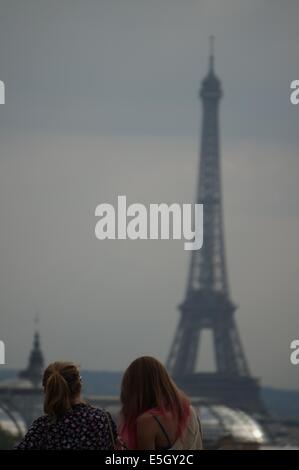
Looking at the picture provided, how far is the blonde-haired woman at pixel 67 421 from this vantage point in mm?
6781

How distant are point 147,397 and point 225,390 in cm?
8419

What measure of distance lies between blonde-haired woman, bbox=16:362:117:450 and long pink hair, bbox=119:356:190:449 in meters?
0.07

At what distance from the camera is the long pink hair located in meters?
6.81

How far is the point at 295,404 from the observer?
111625mm

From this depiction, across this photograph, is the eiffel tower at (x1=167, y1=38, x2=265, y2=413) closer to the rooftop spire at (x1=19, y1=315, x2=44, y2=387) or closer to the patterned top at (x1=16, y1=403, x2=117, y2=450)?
the rooftop spire at (x1=19, y1=315, x2=44, y2=387)

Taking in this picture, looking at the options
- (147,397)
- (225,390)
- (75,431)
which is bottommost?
(225,390)

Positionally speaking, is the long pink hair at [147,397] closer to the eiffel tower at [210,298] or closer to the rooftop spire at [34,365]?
the eiffel tower at [210,298]

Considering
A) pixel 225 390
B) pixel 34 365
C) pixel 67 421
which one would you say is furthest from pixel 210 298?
pixel 67 421

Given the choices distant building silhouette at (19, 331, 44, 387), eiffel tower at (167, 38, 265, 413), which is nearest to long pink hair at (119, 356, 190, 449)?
eiffel tower at (167, 38, 265, 413)

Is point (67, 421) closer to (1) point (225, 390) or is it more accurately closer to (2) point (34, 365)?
(1) point (225, 390)

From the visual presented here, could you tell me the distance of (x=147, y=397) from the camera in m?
6.81

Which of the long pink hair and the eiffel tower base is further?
the eiffel tower base

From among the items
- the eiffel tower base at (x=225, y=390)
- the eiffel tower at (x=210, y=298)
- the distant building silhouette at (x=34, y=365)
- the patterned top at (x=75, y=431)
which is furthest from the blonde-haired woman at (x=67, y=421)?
the distant building silhouette at (x=34, y=365)
